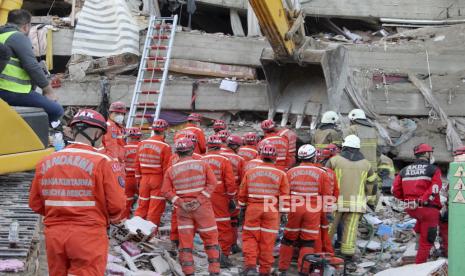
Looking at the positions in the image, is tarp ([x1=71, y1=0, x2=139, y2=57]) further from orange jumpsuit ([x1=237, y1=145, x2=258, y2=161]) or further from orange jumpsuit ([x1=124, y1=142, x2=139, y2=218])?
orange jumpsuit ([x1=237, y1=145, x2=258, y2=161])

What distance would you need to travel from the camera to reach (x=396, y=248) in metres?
9.91

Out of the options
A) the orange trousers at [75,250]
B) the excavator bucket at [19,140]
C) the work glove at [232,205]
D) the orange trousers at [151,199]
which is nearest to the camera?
the orange trousers at [75,250]

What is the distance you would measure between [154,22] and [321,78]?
420cm

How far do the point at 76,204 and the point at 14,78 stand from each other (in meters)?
1.33

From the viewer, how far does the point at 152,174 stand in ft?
31.0

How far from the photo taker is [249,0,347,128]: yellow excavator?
11180mm

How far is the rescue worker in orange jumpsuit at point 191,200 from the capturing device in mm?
7754

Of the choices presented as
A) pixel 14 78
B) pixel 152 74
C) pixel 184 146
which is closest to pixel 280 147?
pixel 184 146

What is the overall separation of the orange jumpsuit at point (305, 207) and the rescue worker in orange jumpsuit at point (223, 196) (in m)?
0.85

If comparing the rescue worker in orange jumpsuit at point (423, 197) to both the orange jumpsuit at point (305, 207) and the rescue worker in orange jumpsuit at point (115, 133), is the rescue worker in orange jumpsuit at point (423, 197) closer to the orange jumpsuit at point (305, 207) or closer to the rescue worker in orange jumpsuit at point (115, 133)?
the orange jumpsuit at point (305, 207)

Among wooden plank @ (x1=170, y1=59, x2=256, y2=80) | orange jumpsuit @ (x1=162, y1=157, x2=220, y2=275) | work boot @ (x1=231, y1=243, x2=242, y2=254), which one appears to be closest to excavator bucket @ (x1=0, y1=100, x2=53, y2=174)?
orange jumpsuit @ (x1=162, y1=157, x2=220, y2=275)

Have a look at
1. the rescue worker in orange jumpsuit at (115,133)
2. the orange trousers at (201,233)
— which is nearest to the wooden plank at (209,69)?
the rescue worker in orange jumpsuit at (115,133)

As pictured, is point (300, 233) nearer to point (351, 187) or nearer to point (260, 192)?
point (260, 192)

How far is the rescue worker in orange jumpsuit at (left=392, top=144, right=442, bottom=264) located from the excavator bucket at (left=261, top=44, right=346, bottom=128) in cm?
389
